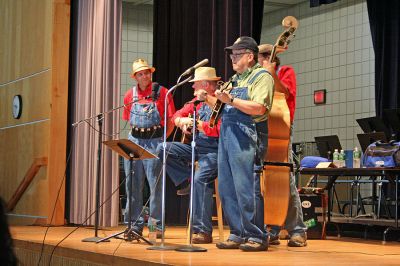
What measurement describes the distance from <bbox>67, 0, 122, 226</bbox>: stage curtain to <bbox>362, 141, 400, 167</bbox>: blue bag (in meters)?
2.73

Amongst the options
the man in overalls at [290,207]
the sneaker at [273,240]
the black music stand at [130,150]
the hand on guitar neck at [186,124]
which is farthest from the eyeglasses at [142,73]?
the sneaker at [273,240]

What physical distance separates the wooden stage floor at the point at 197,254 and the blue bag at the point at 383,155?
86 centimetres

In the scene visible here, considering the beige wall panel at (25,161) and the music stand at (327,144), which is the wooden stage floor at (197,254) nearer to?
the beige wall panel at (25,161)

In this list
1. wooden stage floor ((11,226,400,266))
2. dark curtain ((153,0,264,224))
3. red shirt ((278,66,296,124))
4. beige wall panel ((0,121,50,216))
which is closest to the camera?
wooden stage floor ((11,226,400,266))

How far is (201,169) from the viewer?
5.66m

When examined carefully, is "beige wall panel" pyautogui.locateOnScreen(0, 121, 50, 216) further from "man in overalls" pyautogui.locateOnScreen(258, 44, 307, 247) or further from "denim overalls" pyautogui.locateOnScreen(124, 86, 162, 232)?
"man in overalls" pyautogui.locateOnScreen(258, 44, 307, 247)

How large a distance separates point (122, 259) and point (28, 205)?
485 centimetres

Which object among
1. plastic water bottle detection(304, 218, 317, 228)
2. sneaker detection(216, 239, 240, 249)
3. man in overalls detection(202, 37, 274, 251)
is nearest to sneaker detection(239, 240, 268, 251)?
man in overalls detection(202, 37, 274, 251)

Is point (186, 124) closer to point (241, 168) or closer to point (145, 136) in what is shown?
point (145, 136)

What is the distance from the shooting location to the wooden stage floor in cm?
430

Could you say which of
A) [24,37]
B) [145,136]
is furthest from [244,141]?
[24,37]

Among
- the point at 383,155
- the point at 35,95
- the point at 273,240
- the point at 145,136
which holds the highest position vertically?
the point at 35,95

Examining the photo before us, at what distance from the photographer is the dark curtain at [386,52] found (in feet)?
34.9

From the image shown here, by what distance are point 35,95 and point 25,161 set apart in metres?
0.87
